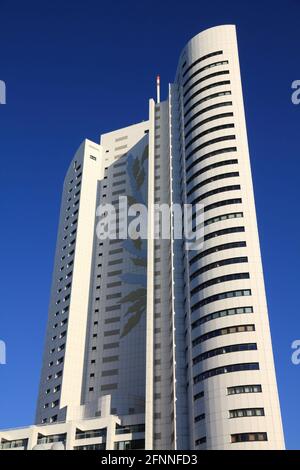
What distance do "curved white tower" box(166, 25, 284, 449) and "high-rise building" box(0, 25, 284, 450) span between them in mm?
217

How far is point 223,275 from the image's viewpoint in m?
92.5

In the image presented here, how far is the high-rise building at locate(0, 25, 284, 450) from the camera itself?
84.4 meters

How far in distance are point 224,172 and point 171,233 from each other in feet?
54.8

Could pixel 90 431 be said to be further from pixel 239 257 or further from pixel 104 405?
pixel 239 257

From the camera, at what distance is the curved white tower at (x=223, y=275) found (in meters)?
80.1

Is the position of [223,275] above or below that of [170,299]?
below

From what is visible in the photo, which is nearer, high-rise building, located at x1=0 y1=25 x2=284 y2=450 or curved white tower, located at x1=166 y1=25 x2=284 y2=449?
curved white tower, located at x1=166 y1=25 x2=284 y2=449

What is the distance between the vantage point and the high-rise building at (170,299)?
8444 centimetres

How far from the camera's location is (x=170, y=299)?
10481cm

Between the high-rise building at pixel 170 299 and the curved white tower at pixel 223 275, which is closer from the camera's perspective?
the curved white tower at pixel 223 275

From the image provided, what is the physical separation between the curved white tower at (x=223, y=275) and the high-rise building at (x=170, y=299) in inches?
8.5

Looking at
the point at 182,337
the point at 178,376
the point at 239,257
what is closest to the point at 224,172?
the point at 239,257

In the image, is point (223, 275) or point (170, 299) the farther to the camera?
point (170, 299)

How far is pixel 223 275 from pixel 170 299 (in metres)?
16.2
